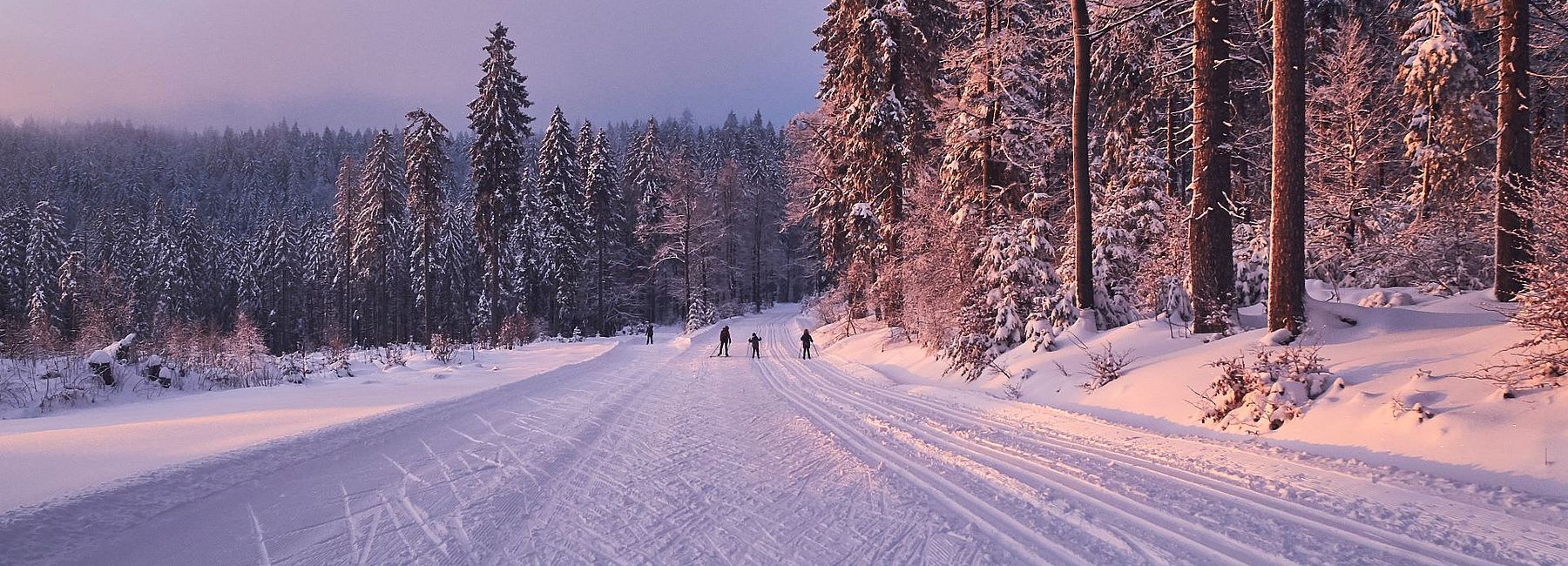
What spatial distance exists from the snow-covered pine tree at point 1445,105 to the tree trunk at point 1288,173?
7.82 m

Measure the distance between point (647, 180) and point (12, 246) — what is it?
145ft

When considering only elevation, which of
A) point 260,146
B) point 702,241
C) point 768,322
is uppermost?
point 260,146

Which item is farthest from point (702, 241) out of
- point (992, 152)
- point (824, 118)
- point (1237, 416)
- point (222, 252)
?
point (222, 252)

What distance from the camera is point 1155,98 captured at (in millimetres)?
19156

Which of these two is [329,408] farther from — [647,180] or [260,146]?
[260,146]

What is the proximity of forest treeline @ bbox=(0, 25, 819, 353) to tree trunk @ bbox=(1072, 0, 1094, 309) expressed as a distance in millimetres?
22741

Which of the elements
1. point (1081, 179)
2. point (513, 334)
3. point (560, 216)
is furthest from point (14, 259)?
point (1081, 179)

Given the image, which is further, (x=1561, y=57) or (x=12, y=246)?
(x=12, y=246)

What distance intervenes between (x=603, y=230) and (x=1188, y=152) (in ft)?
129

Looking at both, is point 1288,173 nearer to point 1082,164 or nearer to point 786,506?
point 1082,164

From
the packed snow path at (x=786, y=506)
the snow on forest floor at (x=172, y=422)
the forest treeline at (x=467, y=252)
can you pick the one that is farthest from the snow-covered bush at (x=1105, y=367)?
the forest treeline at (x=467, y=252)

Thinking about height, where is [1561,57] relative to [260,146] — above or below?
below

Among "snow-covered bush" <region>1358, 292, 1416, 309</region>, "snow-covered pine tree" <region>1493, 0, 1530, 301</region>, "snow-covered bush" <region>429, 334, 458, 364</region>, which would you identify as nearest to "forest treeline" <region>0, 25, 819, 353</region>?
"snow-covered bush" <region>429, 334, 458, 364</region>

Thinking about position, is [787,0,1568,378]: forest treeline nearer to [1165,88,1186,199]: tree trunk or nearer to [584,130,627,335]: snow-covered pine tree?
[1165,88,1186,199]: tree trunk
